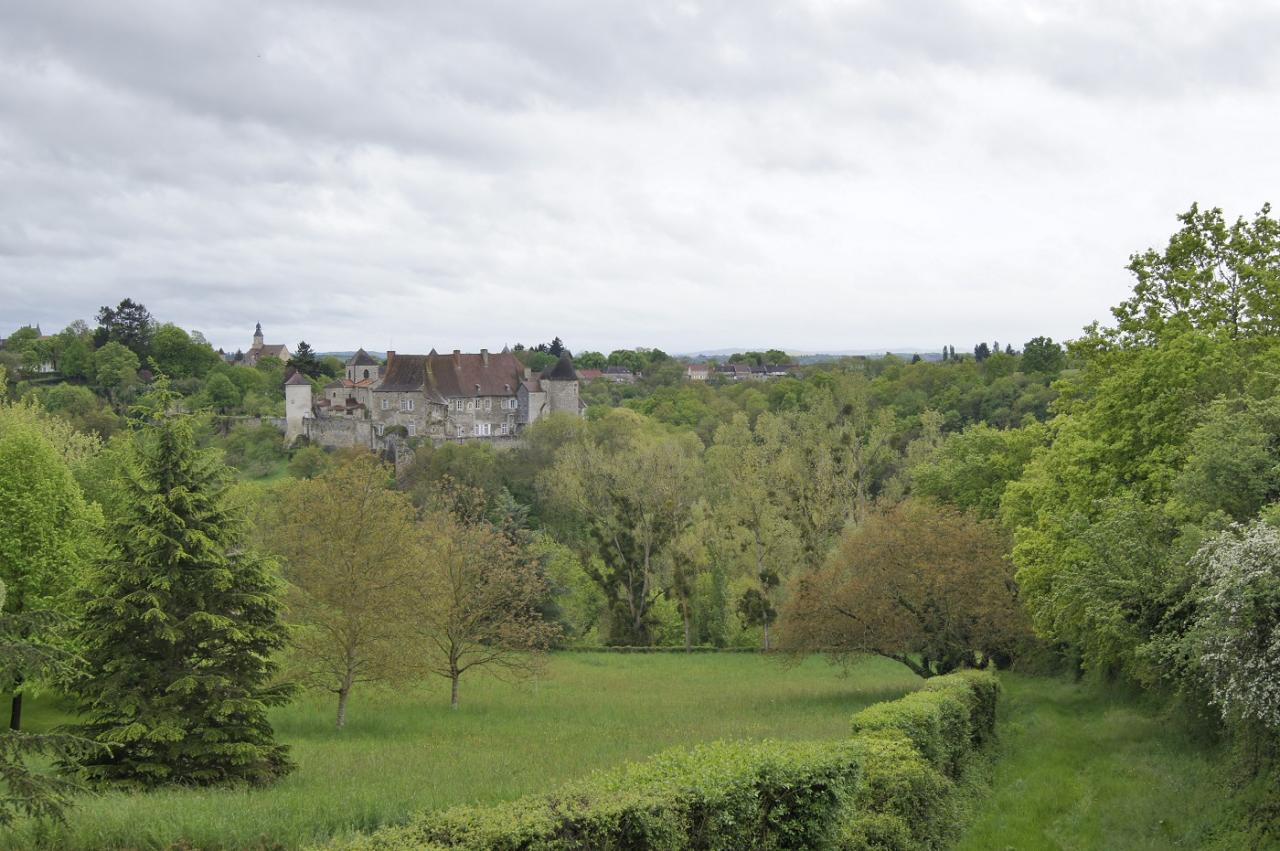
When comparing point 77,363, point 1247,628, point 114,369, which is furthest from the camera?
point 77,363

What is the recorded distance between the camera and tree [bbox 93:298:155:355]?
120 meters

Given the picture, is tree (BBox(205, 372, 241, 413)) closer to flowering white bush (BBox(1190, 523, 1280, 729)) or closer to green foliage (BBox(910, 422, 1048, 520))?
green foliage (BBox(910, 422, 1048, 520))

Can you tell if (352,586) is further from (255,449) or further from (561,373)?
(561,373)

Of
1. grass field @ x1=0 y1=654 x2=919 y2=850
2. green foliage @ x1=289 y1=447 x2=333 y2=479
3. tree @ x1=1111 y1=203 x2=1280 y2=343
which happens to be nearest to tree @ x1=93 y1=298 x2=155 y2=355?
green foliage @ x1=289 y1=447 x2=333 y2=479

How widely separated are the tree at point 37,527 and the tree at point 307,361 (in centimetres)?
9324

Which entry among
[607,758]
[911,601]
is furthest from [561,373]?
[607,758]

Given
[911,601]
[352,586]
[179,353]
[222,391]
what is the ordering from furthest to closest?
[179,353] < [222,391] < [911,601] < [352,586]

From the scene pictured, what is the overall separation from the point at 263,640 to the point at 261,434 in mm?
89420

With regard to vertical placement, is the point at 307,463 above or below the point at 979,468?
below

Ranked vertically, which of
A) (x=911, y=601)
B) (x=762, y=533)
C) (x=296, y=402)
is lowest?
(x=762, y=533)

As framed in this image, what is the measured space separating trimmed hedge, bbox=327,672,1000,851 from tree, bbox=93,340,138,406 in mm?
109367

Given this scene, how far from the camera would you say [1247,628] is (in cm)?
1339

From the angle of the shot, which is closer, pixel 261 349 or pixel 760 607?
pixel 760 607

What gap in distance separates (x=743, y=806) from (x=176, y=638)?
10789mm
